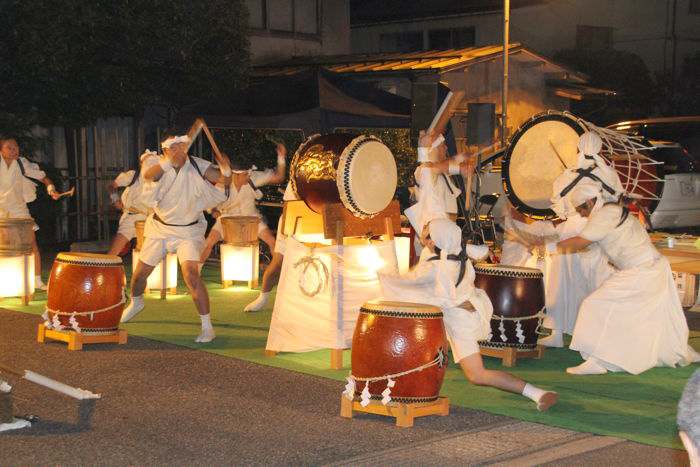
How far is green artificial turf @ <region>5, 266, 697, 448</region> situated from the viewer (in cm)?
708

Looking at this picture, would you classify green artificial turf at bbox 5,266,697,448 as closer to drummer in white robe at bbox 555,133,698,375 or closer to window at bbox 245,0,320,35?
drummer in white robe at bbox 555,133,698,375

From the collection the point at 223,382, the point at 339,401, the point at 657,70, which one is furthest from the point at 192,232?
the point at 657,70

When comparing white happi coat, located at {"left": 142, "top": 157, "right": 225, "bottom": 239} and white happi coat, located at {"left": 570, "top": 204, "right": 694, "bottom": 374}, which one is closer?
white happi coat, located at {"left": 570, "top": 204, "right": 694, "bottom": 374}

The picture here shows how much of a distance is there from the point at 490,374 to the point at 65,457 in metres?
2.79

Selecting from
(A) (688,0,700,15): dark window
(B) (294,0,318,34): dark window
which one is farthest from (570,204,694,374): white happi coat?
(A) (688,0,700,15): dark window

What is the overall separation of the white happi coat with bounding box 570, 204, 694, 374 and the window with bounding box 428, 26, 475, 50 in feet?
75.4

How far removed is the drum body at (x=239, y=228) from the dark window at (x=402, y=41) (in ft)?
64.7

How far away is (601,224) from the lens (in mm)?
8375

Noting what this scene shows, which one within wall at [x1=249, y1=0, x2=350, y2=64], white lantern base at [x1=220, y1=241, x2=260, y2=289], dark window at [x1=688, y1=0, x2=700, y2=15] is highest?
dark window at [x1=688, y1=0, x2=700, y2=15]

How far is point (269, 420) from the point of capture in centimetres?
694

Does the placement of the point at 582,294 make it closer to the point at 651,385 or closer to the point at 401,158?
the point at 651,385

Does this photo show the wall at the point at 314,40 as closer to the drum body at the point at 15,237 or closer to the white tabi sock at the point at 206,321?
the drum body at the point at 15,237

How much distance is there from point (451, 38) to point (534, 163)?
2178 centimetres

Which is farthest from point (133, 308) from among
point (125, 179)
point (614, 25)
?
point (614, 25)
